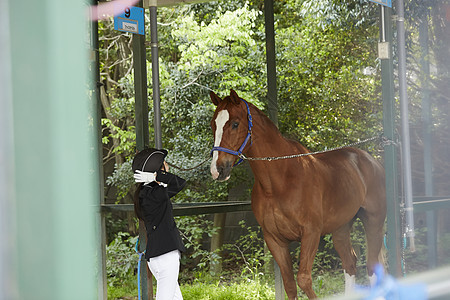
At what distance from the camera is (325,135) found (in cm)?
712

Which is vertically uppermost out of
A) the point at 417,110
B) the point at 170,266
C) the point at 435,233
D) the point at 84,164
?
the point at 417,110

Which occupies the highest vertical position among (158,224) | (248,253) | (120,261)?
(158,224)

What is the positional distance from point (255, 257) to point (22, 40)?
302 inches

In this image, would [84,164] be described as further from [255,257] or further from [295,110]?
[255,257]

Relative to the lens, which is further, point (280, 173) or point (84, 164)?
point (280, 173)

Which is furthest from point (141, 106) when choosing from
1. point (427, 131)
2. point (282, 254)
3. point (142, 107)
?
point (427, 131)

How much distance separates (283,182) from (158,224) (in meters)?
1.03

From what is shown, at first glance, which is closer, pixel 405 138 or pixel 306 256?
pixel 405 138

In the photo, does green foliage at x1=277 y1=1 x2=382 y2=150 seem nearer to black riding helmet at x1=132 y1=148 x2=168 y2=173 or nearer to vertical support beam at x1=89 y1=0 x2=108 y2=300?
black riding helmet at x1=132 y1=148 x2=168 y2=173

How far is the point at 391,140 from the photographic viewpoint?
325cm

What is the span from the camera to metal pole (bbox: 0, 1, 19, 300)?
35.1 inches

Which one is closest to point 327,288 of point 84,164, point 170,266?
point 170,266

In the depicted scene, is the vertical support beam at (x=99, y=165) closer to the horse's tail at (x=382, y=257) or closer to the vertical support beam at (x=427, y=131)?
the horse's tail at (x=382, y=257)

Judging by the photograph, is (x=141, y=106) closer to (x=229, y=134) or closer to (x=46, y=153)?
(x=229, y=134)
